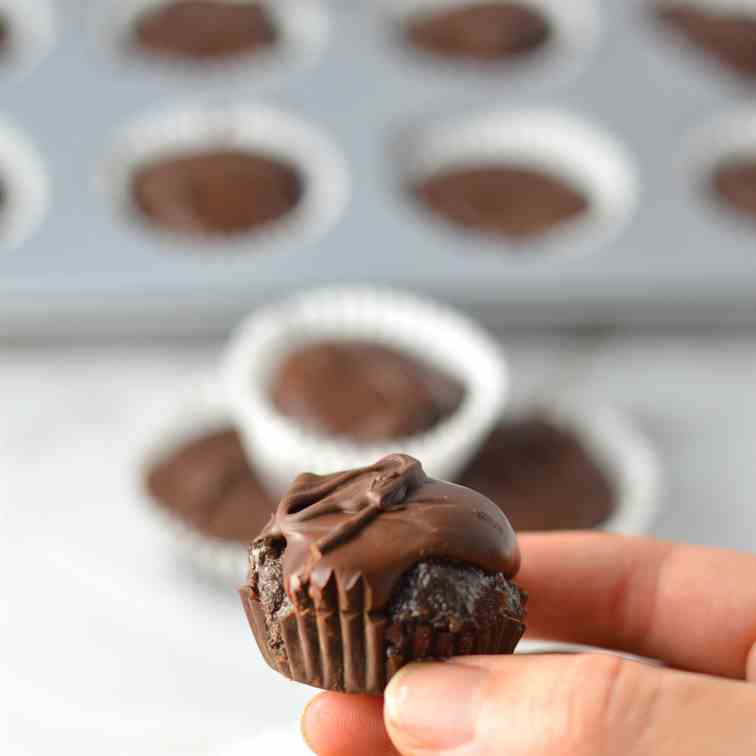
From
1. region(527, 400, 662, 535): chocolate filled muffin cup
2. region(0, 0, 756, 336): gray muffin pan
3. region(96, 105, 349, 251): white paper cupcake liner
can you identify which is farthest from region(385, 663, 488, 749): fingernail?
region(96, 105, 349, 251): white paper cupcake liner

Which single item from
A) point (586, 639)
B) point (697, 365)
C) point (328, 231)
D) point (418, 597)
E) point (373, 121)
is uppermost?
point (373, 121)

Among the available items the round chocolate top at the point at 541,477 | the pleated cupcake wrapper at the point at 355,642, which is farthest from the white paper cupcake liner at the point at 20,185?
the pleated cupcake wrapper at the point at 355,642

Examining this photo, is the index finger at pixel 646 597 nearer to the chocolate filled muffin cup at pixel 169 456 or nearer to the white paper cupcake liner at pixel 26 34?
the chocolate filled muffin cup at pixel 169 456

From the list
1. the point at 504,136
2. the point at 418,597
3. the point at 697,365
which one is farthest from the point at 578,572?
the point at 504,136

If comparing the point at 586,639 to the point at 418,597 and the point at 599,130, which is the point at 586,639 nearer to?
the point at 418,597

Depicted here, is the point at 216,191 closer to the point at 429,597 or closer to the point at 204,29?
the point at 204,29

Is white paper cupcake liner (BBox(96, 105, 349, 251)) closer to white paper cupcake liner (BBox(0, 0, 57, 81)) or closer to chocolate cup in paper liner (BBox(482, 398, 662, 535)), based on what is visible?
white paper cupcake liner (BBox(0, 0, 57, 81))
